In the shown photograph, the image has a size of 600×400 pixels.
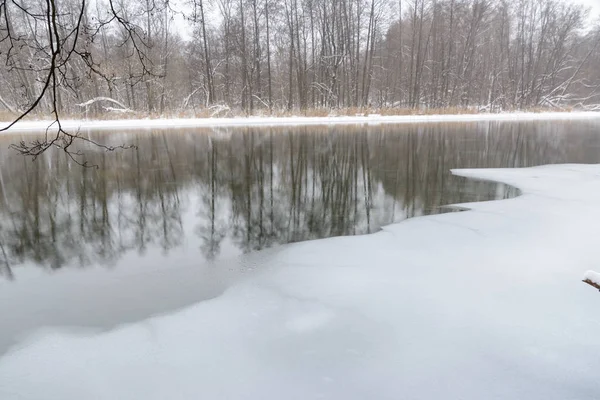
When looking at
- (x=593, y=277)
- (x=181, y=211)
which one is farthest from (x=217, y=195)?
(x=593, y=277)

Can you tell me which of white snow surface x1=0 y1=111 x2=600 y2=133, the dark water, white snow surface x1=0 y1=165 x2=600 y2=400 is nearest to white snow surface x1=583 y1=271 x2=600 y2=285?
white snow surface x1=0 y1=165 x2=600 y2=400

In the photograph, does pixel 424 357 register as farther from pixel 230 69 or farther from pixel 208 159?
pixel 230 69

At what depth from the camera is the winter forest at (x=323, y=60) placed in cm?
3130

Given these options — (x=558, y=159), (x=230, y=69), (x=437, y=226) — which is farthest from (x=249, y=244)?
(x=230, y=69)

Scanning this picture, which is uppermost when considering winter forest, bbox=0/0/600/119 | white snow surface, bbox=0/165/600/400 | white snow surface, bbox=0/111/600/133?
winter forest, bbox=0/0/600/119

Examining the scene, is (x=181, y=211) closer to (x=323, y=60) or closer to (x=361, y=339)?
(x=361, y=339)

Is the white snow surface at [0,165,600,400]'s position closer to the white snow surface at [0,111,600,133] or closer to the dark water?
the dark water

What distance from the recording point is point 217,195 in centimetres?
753

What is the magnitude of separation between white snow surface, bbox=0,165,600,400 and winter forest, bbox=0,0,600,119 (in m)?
26.1

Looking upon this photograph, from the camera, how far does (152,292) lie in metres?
3.67

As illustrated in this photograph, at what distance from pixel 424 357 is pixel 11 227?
6.05m

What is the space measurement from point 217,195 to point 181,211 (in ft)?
3.61

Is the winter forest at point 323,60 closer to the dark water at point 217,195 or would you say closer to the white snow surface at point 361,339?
the dark water at point 217,195

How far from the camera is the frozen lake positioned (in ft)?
12.2
